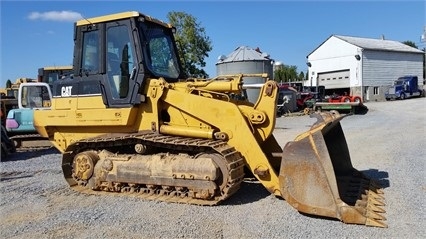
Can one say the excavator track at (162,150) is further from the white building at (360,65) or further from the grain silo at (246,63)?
the white building at (360,65)

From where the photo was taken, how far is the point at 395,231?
4.52m

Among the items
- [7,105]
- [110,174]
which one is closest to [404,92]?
[7,105]

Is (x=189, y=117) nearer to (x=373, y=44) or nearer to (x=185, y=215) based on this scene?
(x=185, y=215)

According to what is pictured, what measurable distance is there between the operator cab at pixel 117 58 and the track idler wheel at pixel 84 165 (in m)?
0.96

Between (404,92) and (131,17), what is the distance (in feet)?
118

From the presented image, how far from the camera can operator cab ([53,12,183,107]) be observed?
644cm

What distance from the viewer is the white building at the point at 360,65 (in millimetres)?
39562

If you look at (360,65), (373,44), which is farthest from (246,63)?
(373,44)

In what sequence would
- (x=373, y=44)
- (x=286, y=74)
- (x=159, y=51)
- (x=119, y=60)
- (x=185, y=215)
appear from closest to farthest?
(x=185, y=215)
(x=119, y=60)
(x=159, y=51)
(x=373, y=44)
(x=286, y=74)

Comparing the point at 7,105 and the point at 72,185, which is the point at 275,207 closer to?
the point at 72,185

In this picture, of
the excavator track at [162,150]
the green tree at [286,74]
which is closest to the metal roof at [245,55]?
the excavator track at [162,150]

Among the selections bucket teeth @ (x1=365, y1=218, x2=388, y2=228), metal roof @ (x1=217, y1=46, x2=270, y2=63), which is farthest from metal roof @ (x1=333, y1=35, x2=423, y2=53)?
bucket teeth @ (x1=365, y1=218, x2=388, y2=228)

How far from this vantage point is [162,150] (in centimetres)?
638

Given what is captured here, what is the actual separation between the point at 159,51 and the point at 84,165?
2396mm
